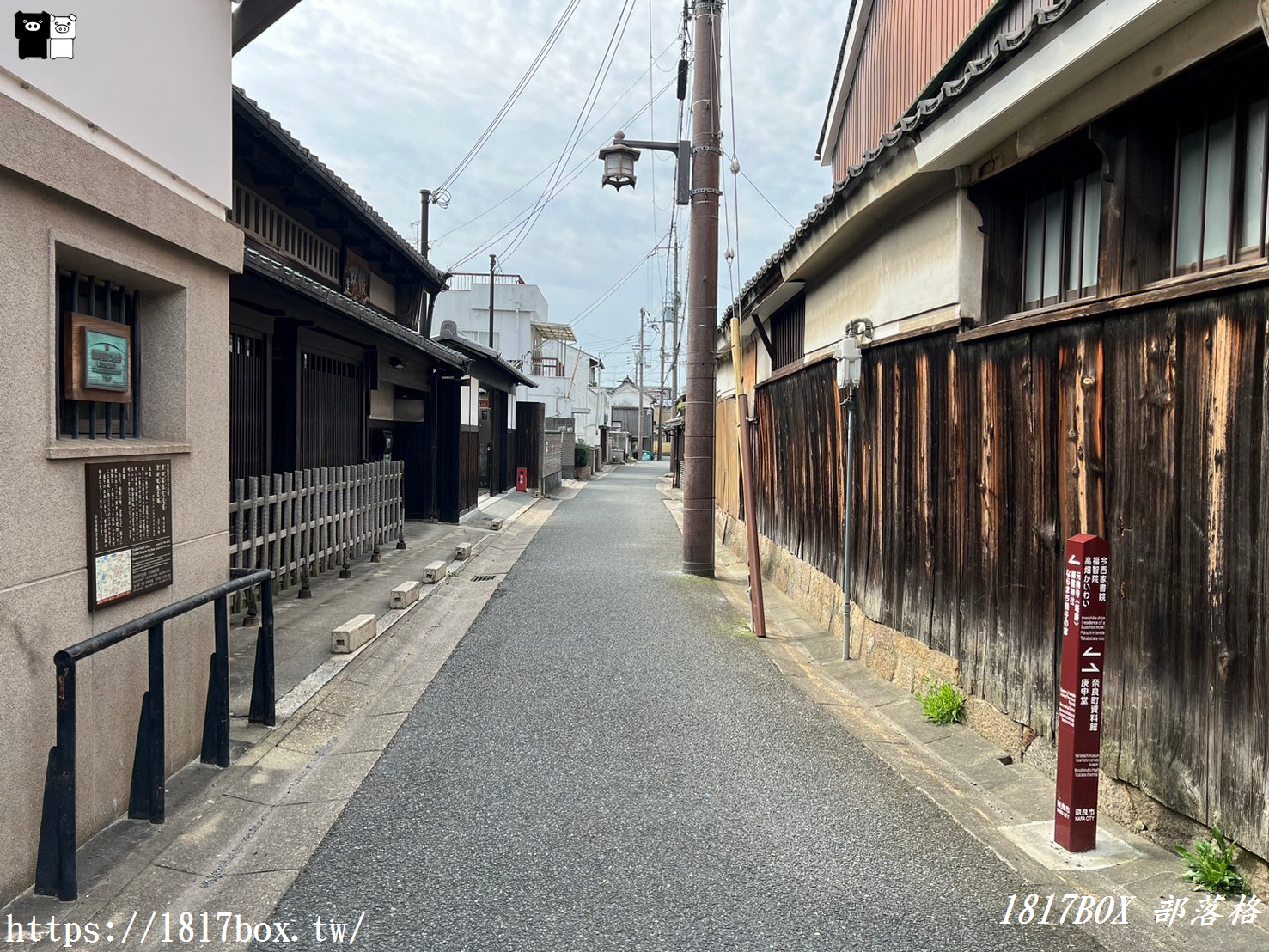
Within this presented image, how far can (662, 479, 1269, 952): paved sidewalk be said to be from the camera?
3.47m

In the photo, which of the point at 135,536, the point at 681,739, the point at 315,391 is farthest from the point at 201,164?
the point at 315,391

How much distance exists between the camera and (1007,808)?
15.6ft

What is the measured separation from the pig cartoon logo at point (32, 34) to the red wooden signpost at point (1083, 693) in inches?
205

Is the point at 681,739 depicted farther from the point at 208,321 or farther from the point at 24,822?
the point at 208,321

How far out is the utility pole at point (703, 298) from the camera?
1343 centimetres

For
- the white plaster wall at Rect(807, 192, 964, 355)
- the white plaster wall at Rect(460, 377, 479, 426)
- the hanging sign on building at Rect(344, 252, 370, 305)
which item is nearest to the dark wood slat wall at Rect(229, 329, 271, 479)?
the hanging sign on building at Rect(344, 252, 370, 305)

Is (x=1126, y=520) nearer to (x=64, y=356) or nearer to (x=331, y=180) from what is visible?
(x=64, y=356)

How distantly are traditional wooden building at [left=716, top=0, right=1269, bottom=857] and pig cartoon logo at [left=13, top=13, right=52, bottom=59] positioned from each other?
15.2 feet

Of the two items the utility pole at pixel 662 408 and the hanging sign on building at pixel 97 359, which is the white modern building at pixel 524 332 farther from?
the hanging sign on building at pixel 97 359

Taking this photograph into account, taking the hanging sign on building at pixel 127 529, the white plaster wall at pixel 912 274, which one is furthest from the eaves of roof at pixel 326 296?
the white plaster wall at pixel 912 274

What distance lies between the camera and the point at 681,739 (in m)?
5.89

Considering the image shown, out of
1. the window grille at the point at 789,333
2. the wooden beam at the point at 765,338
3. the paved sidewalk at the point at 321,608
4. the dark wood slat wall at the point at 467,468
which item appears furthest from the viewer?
the dark wood slat wall at the point at 467,468

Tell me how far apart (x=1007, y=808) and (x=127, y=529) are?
4961mm

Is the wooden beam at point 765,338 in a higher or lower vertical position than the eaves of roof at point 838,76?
lower
